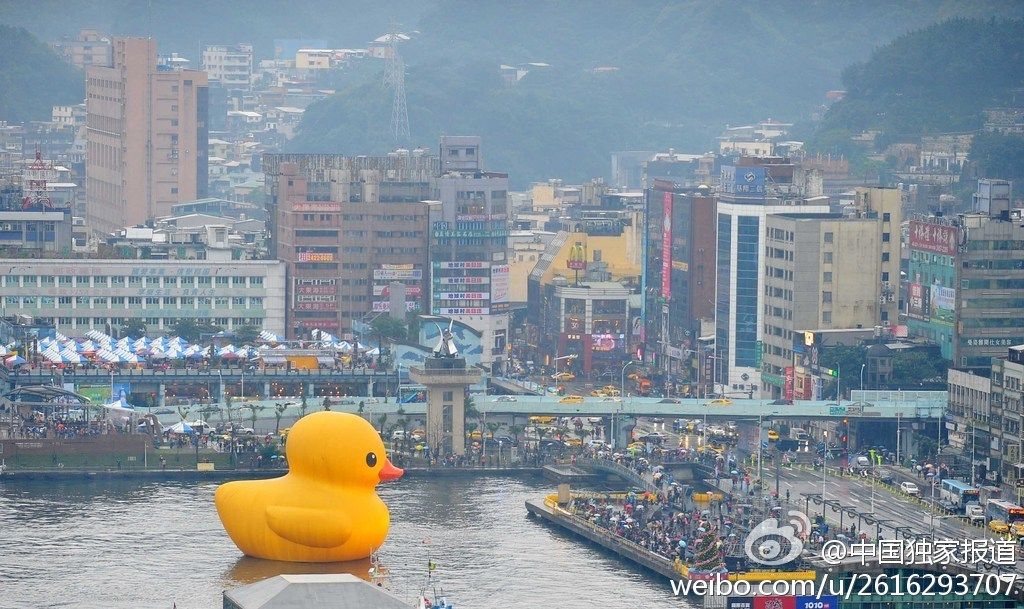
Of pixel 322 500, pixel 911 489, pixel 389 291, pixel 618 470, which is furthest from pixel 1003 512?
pixel 389 291

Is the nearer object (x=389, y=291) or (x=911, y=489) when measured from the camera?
(x=911, y=489)

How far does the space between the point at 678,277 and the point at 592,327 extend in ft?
14.9

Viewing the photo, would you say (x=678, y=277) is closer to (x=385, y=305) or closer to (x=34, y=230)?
(x=385, y=305)

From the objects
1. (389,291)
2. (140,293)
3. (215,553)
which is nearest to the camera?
(215,553)

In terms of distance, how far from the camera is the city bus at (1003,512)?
7462 cm

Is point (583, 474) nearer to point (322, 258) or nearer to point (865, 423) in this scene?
point (865, 423)

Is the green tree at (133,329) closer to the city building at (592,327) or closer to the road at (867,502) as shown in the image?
the city building at (592,327)

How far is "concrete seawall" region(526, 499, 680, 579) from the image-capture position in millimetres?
70375

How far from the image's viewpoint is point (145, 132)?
496 feet

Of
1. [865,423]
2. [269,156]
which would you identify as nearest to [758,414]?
[865,423]

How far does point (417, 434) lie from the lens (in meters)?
90.4

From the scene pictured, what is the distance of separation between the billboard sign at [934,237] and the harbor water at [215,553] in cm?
1873

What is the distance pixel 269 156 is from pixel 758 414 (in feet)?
110

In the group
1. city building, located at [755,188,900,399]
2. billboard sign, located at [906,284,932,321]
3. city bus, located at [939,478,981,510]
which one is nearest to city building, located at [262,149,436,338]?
city building, located at [755,188,900,399]
